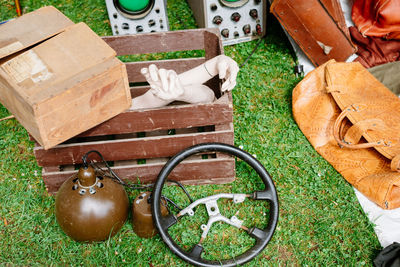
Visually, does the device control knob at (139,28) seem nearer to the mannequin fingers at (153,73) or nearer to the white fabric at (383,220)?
the mannequin fingers at (153,73)

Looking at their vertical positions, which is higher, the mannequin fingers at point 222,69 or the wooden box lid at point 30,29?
the wooden box lid at point 30,29

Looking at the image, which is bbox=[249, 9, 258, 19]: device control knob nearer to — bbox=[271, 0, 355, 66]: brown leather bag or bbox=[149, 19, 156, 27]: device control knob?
bbox=[271, 0, 355, 66]: brown leather bag

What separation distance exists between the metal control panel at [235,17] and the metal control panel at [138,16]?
36 cm

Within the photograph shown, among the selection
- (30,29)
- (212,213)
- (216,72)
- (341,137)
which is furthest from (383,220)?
(30,29)

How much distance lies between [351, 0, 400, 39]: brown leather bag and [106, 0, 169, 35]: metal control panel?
1.68 meters

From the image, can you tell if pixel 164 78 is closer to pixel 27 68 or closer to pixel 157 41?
pixel 27 68

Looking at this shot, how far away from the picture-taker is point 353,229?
94.9 inches

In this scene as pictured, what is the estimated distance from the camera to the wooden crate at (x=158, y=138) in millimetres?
2232

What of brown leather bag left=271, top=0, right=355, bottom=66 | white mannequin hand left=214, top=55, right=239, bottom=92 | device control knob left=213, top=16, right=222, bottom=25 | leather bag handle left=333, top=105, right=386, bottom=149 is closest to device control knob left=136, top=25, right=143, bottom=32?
device control knob left=213, top=16, right=222, bottom=25

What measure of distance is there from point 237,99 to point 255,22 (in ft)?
2.71

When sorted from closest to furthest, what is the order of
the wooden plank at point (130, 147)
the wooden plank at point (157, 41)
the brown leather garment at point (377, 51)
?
the wooden plank at point (130, 147)
the wooden plank at point (157, 41)
the brown leather garment at point (377, 51)

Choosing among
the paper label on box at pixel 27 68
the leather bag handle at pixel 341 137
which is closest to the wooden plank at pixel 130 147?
the paper label on box at pixel 27 68

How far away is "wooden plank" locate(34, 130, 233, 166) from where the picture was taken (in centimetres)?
231

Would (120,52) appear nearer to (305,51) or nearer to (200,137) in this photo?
(200,137)
